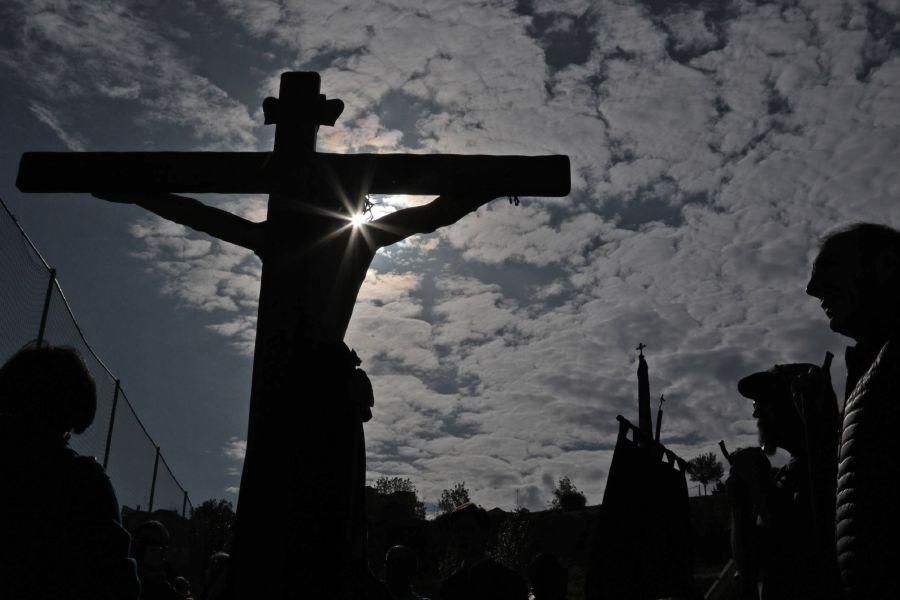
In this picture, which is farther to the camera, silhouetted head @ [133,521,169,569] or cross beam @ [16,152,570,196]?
silhouetted head @ [133,521,169,569]

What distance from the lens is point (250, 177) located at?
10.3ft

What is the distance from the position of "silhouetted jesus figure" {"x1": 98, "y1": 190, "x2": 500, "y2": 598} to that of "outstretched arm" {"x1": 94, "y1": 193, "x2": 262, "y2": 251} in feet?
0.13

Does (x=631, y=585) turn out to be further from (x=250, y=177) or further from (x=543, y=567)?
(x=250, y=177)

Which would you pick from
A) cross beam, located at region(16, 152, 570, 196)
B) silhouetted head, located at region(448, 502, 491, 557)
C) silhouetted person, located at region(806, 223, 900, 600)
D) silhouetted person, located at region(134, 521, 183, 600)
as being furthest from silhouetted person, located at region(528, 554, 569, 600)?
silhouetted person, located at region(806, 223, 900, 600)

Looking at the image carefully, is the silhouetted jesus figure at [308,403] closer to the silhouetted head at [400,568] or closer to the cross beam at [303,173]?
the cross beam at [303,173]

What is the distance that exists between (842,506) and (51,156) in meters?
3.26

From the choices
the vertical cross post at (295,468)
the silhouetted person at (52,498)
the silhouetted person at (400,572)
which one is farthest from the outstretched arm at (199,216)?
the silhouetted person at (400,572)

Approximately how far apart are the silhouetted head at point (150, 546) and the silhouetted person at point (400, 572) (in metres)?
1.67

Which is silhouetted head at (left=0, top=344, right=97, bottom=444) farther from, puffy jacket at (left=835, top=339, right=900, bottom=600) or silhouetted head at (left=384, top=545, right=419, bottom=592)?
silhouetted head at (left=384, top=545, right=419, bottom=592)

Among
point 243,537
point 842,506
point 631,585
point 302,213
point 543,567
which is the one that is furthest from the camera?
point 631,585

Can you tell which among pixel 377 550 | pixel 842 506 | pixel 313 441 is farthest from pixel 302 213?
pixel 377 550

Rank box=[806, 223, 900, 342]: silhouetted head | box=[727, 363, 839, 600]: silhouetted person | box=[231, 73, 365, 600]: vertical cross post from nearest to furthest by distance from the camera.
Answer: box=[806, 223, 900, 342]: silhouetted head → box=[231, 73, 365, 600]: vertical cross post → box=[727, 363, 839, 600]: silhouetted person

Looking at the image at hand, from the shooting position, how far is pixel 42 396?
2.17 metres

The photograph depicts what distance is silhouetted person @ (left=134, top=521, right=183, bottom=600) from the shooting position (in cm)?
546
